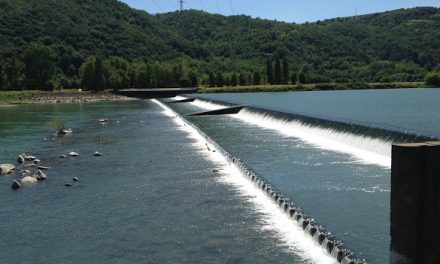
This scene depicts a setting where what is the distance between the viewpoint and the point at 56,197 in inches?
755

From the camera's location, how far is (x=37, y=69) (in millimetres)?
130000

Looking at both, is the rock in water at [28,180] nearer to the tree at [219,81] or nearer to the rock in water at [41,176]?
the rock in water at [41,176]

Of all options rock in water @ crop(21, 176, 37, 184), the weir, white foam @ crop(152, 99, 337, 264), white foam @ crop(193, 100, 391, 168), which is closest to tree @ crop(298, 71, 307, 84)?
white foam @ crop(193, 100, 391, 168)

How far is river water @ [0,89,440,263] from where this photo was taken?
1306 centimetres

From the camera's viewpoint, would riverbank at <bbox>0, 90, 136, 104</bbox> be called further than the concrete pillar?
Yes

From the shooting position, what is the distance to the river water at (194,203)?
42.9 feet

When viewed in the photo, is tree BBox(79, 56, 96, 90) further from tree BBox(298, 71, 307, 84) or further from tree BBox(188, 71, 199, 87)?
tree BBox(298, 71, 307, 84)

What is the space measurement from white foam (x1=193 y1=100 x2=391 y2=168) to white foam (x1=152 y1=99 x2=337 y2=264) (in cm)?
657

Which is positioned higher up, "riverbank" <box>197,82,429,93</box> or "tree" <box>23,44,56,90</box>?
"tree" <box>23,44,56,90</box>

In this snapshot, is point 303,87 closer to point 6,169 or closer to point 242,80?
point 242,80

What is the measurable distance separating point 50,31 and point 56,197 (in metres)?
177

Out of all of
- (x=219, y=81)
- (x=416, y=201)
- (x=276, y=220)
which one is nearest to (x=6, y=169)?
(x=276, y=220)

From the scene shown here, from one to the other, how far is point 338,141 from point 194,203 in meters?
15.6

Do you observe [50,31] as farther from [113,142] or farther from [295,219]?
[295,219]
